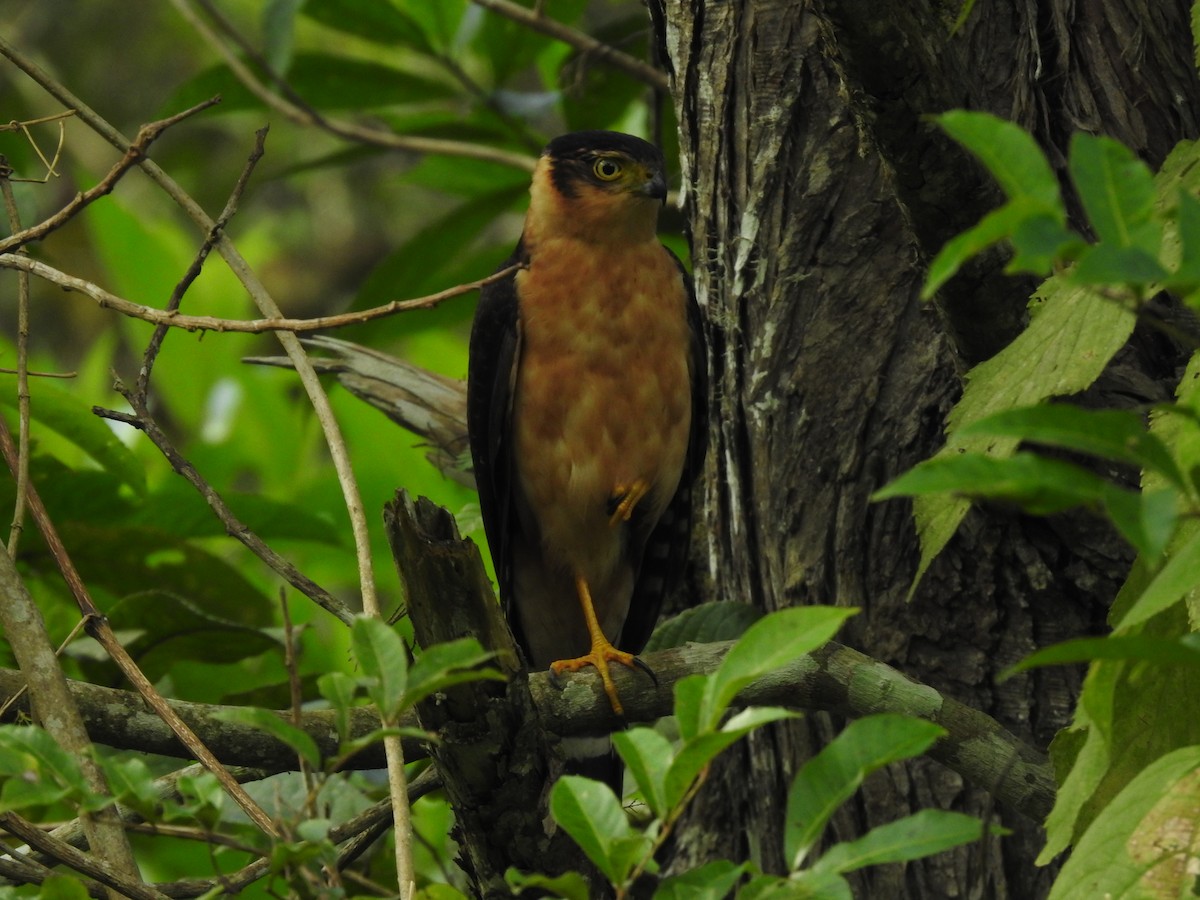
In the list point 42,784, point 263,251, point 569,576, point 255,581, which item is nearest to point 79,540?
point 255,581

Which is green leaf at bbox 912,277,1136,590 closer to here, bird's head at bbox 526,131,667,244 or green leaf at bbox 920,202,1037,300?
green leaf at bbox 920,202,1037,300

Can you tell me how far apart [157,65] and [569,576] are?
393 inches

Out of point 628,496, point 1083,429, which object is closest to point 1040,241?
point 1083,429

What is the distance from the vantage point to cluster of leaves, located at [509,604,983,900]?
4.58 ft

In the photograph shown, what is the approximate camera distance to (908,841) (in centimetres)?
141

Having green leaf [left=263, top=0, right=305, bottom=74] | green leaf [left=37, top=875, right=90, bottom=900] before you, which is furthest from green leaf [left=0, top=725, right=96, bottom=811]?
green leaf [left=263, top=0, right=305, bottom=74]

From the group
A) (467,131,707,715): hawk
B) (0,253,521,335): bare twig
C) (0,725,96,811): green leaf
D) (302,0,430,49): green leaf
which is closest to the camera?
(0,725,96,811): green leaf

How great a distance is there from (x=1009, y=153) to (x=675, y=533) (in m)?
2.99

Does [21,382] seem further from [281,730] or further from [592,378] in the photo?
[592,378]

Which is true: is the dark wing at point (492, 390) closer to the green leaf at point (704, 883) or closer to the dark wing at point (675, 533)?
the dark wing at point (675, 533)

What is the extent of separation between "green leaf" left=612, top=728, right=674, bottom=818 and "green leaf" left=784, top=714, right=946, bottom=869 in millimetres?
140

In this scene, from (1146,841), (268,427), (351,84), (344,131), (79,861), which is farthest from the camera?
(268,427)

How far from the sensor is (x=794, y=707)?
281 cm

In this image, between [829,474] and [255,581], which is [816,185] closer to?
[829,474]
